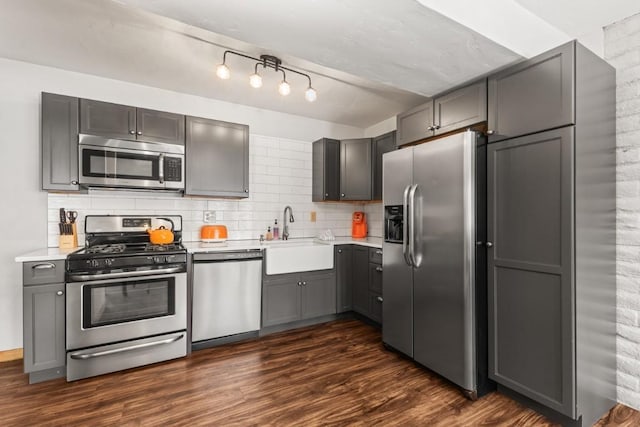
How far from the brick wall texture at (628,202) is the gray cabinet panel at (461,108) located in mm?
832

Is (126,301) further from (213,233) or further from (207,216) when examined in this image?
(207,216)

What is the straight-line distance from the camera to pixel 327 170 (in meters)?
3.88

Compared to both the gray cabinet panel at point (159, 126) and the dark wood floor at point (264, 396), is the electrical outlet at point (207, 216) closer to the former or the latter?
the gray cabinet panel at point (159, 126)

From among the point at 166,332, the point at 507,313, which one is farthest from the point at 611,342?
the point at 166,332

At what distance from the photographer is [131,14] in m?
2.02

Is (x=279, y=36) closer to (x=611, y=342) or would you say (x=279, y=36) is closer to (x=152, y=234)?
(x=152, y=234)

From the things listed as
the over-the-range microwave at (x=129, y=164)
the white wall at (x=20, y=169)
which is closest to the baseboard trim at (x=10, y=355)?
the white wall at (x=20, y=169)

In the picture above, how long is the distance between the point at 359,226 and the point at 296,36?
9.14 feet

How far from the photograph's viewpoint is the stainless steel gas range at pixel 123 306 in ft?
7.55

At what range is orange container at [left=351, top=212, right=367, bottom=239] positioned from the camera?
13.7 feet

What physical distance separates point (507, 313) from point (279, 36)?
230 cm

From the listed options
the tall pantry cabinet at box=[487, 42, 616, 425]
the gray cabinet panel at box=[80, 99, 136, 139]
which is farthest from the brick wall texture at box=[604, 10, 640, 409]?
the gray cabinet panel at box=[80, 99, 136, 139]

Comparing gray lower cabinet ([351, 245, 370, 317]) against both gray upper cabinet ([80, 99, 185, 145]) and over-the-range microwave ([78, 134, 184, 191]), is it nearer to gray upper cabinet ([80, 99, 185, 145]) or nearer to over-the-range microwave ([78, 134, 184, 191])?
over-the-range microwave ([78, 134, 184, 191])

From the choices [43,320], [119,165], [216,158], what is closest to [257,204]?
[216,158]
